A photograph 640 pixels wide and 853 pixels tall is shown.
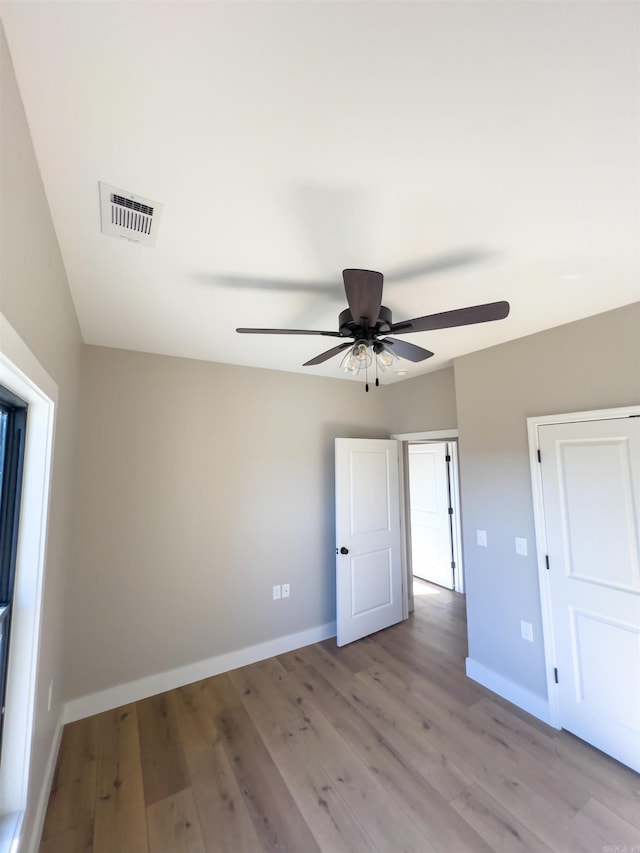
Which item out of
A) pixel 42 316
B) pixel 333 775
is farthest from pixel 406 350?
pixel 333 775

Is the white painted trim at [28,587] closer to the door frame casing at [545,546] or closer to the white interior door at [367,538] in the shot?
the white interior door at [367,538]

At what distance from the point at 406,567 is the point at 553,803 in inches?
84.6

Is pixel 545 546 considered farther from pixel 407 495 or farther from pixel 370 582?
pixel 407 495

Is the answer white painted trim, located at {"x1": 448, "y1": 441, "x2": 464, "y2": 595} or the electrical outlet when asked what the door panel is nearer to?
the electrical outlet

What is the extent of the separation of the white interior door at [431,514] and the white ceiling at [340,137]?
366 cm

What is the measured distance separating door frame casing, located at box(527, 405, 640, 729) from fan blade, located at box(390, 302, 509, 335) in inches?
48.0

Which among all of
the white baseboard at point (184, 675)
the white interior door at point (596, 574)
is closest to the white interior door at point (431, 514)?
the white baseboard at point (184, 675)

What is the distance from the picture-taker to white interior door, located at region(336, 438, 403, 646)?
3.19 meters

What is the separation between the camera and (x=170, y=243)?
140 centimetres

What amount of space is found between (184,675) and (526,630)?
100 inches

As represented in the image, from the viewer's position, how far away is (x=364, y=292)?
4.22ft

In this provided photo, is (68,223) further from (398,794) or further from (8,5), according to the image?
(398,794)

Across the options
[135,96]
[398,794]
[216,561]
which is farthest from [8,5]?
[398,794]

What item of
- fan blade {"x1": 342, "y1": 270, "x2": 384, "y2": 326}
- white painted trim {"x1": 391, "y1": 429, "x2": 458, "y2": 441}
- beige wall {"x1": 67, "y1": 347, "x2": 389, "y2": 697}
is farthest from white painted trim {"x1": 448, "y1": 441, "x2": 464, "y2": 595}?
fan blade {"x1": 342, "y1": 270, "x2": 384, "y2": 326}
